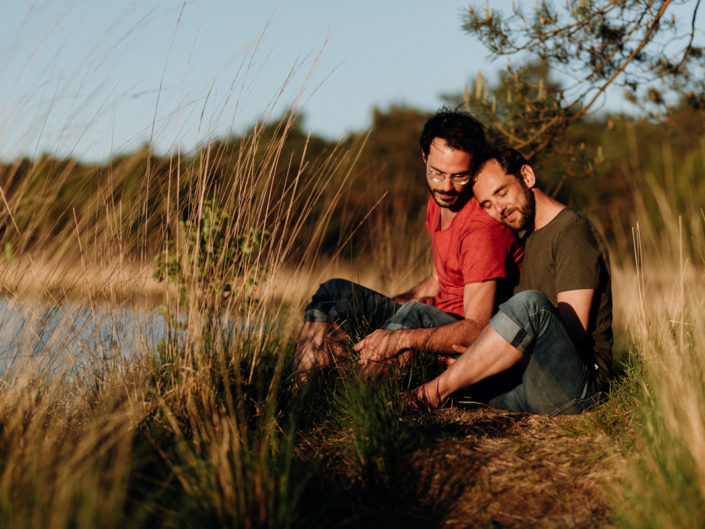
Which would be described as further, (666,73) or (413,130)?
(413,130)

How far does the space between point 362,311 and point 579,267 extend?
98 centimetres

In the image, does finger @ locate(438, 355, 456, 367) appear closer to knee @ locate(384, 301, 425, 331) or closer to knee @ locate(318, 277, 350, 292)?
knee @ locate(384, 301, 425, 331)

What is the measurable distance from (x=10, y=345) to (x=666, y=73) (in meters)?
4.01

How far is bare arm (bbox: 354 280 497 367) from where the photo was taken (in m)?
2.41

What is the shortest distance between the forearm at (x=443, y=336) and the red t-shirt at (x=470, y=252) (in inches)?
7.7

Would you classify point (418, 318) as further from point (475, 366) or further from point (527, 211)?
point (527, 211)

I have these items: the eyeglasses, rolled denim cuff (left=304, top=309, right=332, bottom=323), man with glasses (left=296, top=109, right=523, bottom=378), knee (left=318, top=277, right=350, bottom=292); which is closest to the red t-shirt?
man with glasses (left=296, top=109, right=523, bottom=378)

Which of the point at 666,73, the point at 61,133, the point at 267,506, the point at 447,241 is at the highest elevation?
the point at 666,73

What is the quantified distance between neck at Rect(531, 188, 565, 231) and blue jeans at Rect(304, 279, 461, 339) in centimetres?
56

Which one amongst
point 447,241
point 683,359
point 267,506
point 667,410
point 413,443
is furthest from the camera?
point 447,241

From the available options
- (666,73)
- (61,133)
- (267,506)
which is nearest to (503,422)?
(267,506)

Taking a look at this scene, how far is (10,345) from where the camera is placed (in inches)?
83.8

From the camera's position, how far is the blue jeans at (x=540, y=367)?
7.06 ft

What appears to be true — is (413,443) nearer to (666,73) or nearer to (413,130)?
(666,73)
